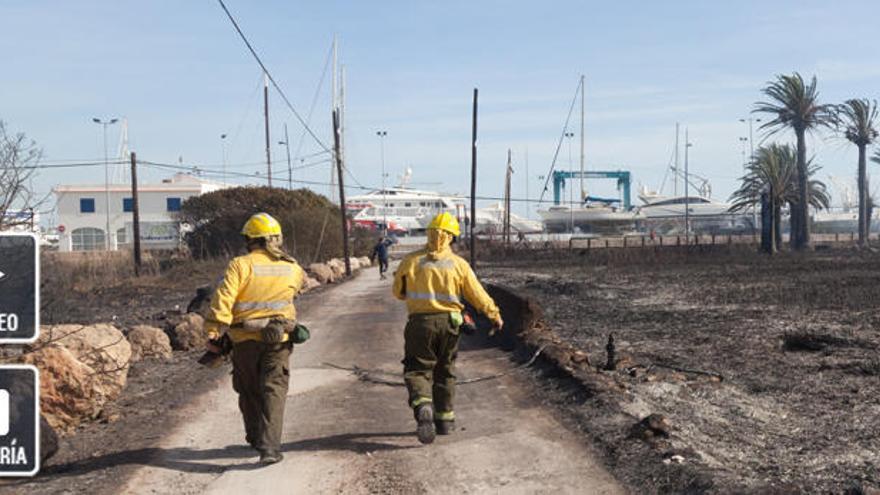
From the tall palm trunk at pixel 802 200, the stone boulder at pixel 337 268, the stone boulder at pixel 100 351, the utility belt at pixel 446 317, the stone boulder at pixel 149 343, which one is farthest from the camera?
the tall palm trunk at pixel 802 200

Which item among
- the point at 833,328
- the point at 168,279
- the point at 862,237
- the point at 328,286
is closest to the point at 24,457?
the point at 833,328

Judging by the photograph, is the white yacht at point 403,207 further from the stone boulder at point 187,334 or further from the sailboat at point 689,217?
the stone boulder at point 187,334

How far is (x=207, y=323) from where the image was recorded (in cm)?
805

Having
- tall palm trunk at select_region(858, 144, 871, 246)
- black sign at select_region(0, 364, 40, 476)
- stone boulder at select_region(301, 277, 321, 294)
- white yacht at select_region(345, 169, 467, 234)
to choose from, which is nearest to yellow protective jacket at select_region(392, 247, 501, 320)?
black sign at select_region(0, 364, 40, 476)

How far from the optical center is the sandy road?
25.2 feet

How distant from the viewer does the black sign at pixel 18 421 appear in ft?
14.0

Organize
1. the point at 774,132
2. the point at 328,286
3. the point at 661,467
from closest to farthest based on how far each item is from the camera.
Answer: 1. the point at 661,467
2. the point at 328,286
3. the point at 774,132

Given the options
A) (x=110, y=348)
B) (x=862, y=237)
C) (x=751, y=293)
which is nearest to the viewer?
(x=110, y=348)

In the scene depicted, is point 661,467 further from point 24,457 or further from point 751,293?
point 751,293

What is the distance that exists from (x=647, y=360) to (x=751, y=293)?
46.3 feet

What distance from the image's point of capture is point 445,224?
9430 millimetres

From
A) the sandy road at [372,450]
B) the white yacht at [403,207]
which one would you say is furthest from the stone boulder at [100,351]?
the white yacht at [403,207]

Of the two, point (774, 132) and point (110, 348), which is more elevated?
point (774, 132)

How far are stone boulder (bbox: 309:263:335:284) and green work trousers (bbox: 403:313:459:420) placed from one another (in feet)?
94.1
